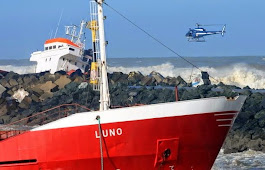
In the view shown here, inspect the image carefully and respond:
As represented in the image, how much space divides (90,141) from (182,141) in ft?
7.44

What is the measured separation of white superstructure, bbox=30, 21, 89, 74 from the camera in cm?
5169

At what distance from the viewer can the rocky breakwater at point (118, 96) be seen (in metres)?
26.3

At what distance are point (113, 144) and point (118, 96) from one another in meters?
20.2

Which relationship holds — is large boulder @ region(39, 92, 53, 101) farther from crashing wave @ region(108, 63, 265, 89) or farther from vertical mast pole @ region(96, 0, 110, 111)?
vertical mast pole @ region(96, 0, 110, 111)

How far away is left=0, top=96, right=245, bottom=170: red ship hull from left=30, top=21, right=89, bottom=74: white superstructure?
34.3 meters

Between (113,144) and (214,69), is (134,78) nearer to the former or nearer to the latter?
(214,69)

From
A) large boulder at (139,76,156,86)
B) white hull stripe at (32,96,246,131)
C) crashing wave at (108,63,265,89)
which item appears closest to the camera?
white hull stripe at (32,96,246,131)

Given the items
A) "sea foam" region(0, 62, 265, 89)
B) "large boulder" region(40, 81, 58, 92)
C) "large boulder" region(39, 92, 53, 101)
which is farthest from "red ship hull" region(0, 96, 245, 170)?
"sea foam" region(0, 62, 265, 89)

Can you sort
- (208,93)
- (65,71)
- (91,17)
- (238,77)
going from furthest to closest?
1. (238,77)
2. (65,71)
3. (208,93)
4. (91,17)

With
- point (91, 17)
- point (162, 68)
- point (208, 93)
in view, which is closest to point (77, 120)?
point (91, 17)

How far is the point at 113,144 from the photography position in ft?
54.8

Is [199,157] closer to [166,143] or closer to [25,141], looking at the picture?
[166,143]

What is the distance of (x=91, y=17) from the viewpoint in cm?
1786

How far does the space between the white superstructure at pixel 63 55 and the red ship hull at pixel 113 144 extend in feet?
113
